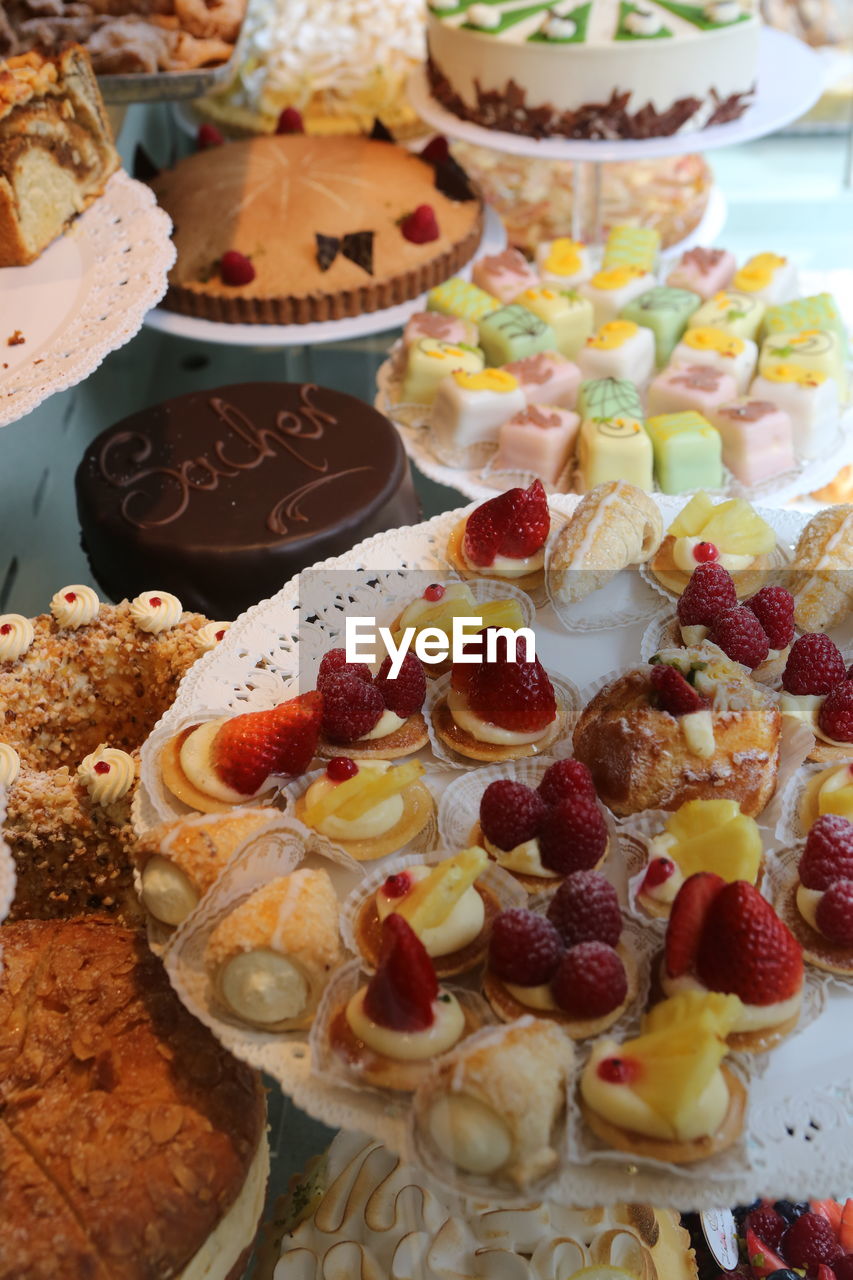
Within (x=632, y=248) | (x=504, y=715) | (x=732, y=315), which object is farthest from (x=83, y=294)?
(x=632, y=248)

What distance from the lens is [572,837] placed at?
1.46 m

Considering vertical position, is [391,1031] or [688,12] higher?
[688,12]

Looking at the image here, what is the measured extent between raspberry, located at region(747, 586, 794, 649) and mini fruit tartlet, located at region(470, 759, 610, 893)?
1.44 feet

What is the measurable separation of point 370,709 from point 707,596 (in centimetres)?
53

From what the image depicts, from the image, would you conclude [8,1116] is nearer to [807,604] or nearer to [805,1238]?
[805,1238]

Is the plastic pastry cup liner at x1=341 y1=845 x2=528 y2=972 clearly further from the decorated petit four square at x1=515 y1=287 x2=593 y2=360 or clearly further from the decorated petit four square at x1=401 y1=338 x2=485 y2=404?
the decorated petit four square at x1=515 y1=287 x2=593 y2=360

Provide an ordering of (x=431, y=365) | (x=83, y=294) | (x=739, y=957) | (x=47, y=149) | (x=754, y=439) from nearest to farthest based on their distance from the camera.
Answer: (x=739, y=957)
(x=83, y=294)
(x=47, y=149)
(x=754, y=439)
(x=431, y=365)

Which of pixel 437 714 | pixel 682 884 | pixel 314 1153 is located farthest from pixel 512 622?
pixel 314 1153

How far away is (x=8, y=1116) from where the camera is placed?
1.55 metres

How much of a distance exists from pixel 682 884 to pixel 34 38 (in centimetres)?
278

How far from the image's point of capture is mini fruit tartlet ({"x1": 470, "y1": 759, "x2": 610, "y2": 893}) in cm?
146

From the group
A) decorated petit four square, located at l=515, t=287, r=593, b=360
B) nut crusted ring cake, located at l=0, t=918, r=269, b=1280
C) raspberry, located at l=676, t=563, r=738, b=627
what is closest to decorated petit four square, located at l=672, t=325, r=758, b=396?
decorated petit four square, located at l=515, t=287, r=593, b=360

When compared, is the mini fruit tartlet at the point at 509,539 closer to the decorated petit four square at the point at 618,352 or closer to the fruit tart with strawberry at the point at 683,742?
the fruit tart with strawberry at the point at 683,742

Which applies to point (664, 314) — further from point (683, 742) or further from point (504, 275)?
point (683, 742)
